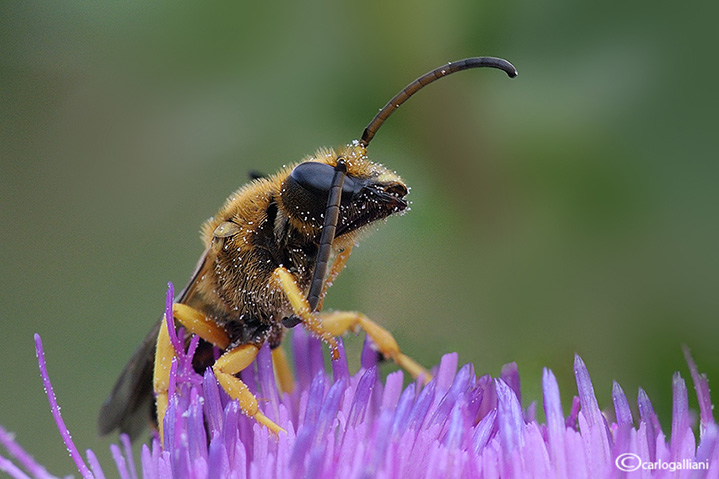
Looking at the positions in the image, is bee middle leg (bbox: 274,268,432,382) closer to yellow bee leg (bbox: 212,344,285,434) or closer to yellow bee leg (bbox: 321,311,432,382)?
yellow bee leg (bbox: 321,311,432,382)

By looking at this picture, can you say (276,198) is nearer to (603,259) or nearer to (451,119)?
(451,119)

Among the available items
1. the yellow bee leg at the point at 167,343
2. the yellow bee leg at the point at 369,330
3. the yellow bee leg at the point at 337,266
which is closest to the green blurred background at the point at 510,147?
the yellow bee leg at the point at 369,330

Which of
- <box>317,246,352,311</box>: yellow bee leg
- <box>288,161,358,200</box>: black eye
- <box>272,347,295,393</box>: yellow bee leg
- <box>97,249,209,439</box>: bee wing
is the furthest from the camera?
<box>272,347,295,393</box>: yellow bee leg

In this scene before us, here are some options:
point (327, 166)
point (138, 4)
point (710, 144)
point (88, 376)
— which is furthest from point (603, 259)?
point (88, 376)

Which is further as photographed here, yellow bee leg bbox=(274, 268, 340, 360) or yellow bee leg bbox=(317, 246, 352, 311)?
yellow bee leg bbox=(317, 246, 352, 311)

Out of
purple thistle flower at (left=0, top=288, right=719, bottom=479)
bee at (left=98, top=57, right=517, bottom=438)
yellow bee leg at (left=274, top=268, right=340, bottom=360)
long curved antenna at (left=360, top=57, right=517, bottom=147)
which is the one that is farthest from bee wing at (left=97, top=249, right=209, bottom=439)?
long curved antenna at (left=360, top=57, right=517, bottom=147)

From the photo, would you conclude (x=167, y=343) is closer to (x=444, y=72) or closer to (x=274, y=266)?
(x=274, y=266)

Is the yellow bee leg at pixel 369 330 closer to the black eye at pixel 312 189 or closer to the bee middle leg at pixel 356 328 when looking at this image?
the bee middle leg at pixel 356 328

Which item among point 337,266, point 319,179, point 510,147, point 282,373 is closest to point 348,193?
point 319,179
